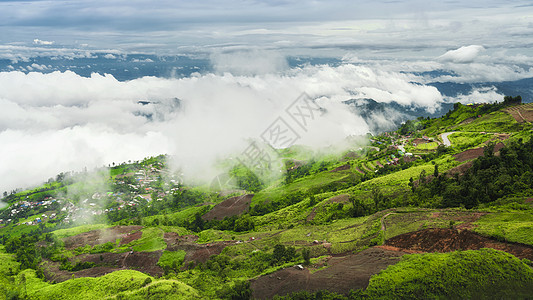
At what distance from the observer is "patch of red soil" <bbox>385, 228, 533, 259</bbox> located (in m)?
40.9

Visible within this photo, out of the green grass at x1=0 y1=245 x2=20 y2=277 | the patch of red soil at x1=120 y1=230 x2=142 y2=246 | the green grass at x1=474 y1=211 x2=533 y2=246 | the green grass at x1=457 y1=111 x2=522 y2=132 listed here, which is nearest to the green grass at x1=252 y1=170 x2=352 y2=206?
the patch of red soil at x1=120 y1=230 x2=142 y2=246

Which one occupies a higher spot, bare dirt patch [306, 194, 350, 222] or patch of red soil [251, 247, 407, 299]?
patch of red soil [251, 247, 407, 299]

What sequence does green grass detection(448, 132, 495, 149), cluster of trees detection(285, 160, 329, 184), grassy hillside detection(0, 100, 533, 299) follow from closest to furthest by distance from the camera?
1. grassy hillside detection(0, 100, 533, 299)
2. green grass detection(448, 132, 495, 149)
3. cluster of trees detection(285, 160, 329, 184)

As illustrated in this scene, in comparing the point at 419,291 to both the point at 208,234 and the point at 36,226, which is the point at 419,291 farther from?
the point at 36,226

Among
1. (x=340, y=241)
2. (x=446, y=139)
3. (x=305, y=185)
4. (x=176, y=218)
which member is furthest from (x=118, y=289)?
(x=446, y=139)

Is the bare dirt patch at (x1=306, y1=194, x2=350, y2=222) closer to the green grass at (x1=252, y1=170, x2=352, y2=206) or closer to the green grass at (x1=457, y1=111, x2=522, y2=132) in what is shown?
the green grass at (x1=252, y1=170, x2=352, y2=206)

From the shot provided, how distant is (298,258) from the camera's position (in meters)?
51.7

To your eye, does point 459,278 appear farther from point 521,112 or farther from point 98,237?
point 521,112

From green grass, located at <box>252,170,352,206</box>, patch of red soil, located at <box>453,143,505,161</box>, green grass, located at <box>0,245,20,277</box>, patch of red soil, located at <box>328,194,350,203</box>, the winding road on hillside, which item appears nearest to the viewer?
green grass, located at <box>0,245,20,277</box>

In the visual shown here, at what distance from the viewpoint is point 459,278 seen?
A: 3594 centimetres

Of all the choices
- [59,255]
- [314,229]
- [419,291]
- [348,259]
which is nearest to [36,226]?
[59,255]

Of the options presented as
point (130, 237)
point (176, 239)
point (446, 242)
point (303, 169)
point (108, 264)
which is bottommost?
point (303, 169)

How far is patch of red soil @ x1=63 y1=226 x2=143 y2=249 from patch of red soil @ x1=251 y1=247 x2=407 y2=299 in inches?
2411

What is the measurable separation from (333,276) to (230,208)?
8147 centimetres
